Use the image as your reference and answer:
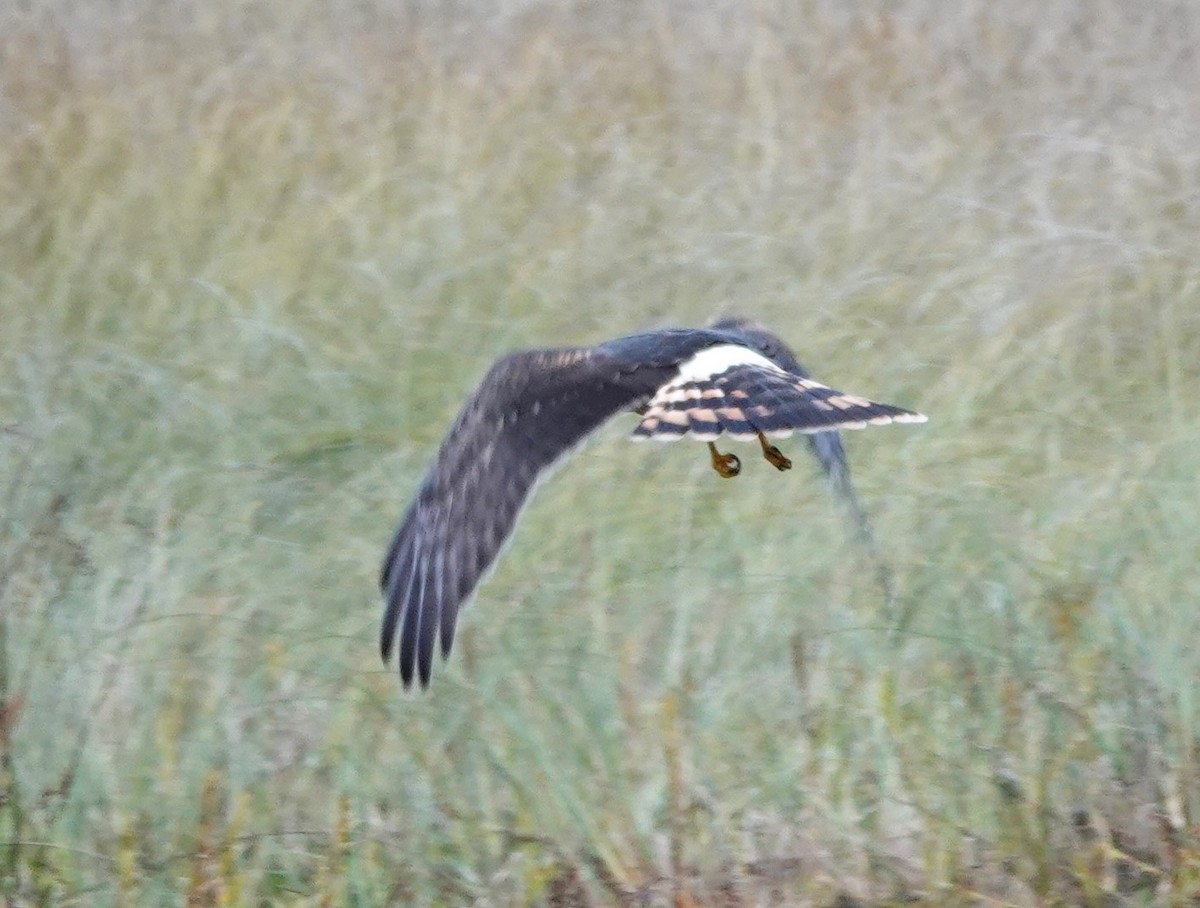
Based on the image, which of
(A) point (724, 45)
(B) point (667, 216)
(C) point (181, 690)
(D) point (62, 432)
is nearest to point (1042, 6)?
(A) point (724, 45)

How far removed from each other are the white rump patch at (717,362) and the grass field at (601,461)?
45cm

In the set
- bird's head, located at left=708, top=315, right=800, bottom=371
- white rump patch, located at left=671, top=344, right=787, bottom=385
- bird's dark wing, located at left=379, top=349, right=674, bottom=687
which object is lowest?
bird's dark wing, located at left=379, top=349, right=674, bottom=687

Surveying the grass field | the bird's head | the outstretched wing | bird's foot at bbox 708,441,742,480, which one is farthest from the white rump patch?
the grass field

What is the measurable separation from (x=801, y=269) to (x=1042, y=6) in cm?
167

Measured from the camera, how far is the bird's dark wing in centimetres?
337

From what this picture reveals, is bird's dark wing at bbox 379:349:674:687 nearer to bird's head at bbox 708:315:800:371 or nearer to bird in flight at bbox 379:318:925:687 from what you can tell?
bird in flight at bbox 379:318:925:687

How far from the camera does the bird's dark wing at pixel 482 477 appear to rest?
337 cm

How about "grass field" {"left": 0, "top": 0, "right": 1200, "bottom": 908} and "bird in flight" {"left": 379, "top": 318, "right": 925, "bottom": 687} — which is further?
"grass field" {"left": 0, "top": 0, "right": 1200, "bottom": 908}

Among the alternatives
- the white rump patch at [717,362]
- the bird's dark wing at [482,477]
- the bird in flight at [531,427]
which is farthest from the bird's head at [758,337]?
the bird's dark wing at [482,477]

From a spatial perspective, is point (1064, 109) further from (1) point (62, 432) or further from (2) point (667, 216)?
(1) point (62, 432)

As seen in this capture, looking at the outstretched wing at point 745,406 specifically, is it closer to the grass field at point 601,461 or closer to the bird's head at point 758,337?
the grass field at point 601,461

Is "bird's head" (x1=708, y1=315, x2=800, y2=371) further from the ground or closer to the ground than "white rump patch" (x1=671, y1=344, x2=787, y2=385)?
further from the ground

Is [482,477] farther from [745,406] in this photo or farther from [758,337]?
[758,337]

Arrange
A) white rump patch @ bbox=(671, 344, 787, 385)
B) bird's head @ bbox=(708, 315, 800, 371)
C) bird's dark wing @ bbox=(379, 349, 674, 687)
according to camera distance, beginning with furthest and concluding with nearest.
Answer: bird's head @ bbox=(708, 315, 800, 371) → white rump patch @ bbox=(671, 344, 787, 385) → bird's dark wing @ bbox=(379, 349, 674, 687)
